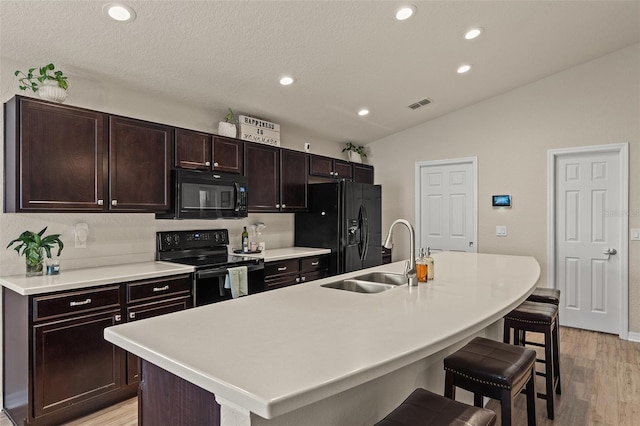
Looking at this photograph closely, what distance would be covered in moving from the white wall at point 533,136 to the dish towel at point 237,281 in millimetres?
2948

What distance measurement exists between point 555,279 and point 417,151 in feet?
7.68

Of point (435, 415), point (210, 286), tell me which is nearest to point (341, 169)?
point (210, 286)

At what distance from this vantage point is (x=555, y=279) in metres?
4.42

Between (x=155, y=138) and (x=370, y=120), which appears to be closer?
(x=155, y=138)

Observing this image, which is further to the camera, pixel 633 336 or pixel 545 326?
pixel 633 336

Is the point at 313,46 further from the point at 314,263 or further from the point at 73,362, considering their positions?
the point at 73,362

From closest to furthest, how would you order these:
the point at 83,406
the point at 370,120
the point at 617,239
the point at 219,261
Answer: the point at 83,406 → the point at 219,261 → the point at 617,239 → the point at 370,120

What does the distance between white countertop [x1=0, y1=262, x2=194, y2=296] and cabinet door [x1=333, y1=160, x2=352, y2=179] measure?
2583 mm

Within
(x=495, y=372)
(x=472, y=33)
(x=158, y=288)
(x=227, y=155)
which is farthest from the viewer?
(x=227, y=155)

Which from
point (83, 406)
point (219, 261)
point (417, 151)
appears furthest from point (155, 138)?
point (417, 151)

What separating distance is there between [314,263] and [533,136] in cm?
299

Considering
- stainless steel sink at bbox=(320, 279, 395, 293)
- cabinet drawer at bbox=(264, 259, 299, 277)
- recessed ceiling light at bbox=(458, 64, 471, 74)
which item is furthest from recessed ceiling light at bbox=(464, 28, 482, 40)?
cabinet drawer at bbox=(264, 259, 299, 277)

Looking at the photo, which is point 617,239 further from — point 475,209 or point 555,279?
point 475,209

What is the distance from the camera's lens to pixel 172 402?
1296 mm
